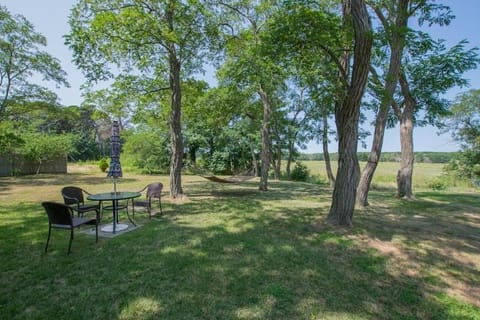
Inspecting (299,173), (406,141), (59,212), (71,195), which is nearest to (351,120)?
(406,141)

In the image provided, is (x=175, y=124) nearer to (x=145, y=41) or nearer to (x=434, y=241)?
(x=145, y=41)

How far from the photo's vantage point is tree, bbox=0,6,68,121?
1058 centimetres

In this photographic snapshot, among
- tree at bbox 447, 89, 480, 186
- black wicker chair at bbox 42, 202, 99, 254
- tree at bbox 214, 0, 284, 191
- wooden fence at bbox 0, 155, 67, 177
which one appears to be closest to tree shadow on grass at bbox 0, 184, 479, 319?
black wicker chair at bbox 42, 202, 99, 254

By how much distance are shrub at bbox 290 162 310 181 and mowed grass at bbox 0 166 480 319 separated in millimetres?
11671

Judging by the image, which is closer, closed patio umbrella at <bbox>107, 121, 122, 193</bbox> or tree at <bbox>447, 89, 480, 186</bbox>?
closed patio umbrella at <bbox>107, 121, 122, 193</bbox>

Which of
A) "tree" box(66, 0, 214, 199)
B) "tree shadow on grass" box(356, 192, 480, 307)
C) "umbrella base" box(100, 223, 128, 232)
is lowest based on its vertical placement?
"tree shadow on grass" box(356, 192, 480, 307)

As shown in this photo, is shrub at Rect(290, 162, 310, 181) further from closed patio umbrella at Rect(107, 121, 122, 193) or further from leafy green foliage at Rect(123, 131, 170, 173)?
closed patio umbrella at Rect(107, 121, 122, 193)

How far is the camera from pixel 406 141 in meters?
7.20

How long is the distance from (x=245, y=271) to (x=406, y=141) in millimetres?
6807

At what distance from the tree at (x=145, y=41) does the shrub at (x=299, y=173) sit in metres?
10.8

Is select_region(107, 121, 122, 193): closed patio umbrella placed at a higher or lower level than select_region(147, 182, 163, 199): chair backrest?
higher

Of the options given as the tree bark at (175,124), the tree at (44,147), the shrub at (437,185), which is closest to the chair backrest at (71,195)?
the tree bark at (175,124)

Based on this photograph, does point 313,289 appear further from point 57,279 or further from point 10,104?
point 10,104

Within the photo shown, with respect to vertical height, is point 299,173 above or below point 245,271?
above
